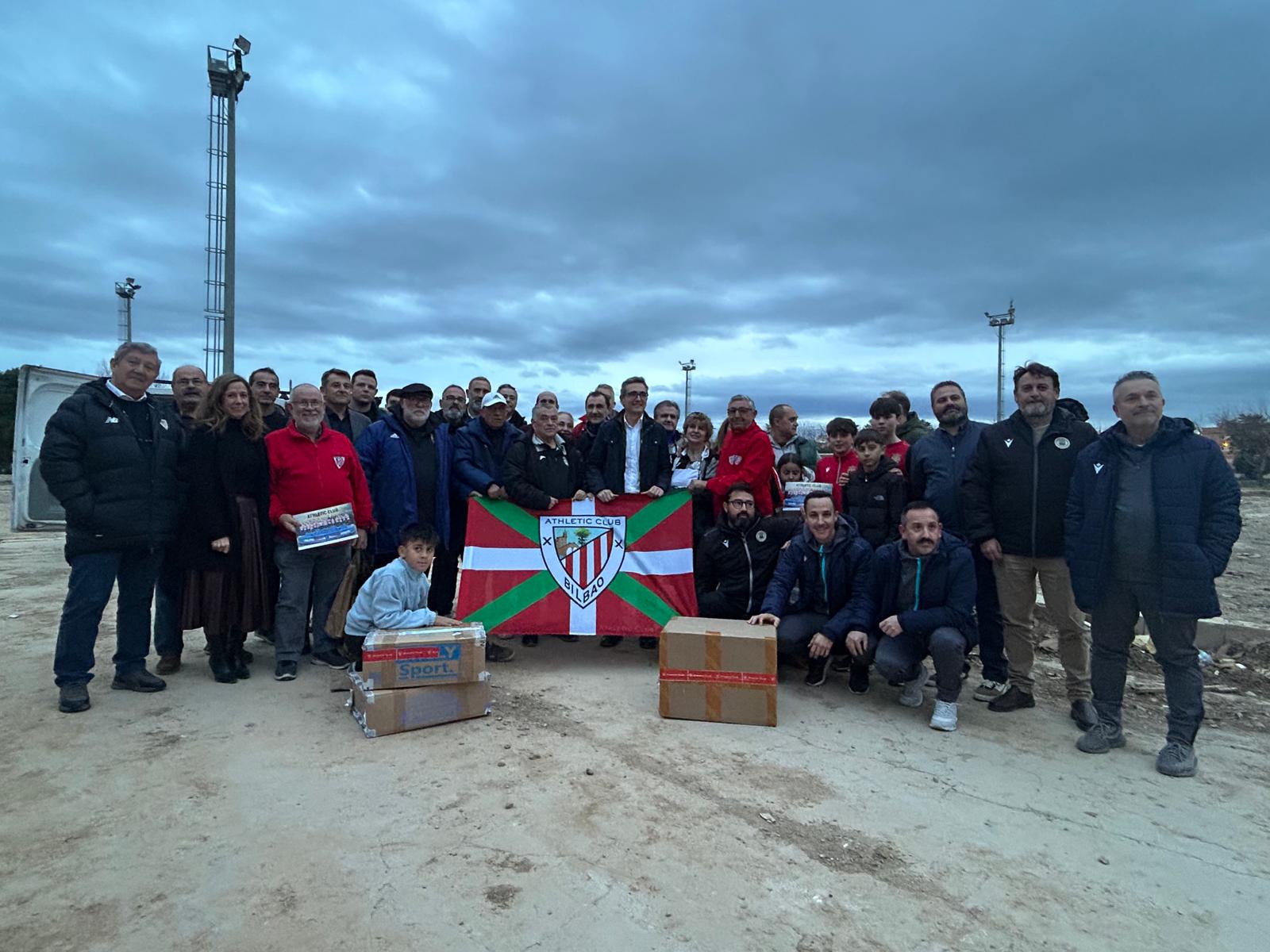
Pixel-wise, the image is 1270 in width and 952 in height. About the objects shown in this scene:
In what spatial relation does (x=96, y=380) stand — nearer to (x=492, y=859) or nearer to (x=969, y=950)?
(x=492, y=859)

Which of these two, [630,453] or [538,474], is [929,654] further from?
[538,474]

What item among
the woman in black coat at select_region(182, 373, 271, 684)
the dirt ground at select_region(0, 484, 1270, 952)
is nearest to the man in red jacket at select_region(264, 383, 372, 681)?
the woman in black coat at select_region(182, 373, 271, 684)

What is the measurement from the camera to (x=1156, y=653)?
3896 mm

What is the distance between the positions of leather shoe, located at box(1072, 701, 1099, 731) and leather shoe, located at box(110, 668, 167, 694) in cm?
598

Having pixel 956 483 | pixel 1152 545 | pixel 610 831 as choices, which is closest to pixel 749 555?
pixel 956 483

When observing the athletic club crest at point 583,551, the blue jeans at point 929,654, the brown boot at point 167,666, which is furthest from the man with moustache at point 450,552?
the blue jeans at point 929,654

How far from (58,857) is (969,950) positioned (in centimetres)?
342

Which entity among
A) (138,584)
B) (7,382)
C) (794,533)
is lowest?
(138,584)

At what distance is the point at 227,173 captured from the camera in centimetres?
1341

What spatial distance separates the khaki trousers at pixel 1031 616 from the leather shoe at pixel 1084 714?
0.19 ft

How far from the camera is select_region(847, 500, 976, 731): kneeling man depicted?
173 inches

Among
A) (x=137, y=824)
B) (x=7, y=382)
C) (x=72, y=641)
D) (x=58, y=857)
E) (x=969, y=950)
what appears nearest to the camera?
(x=969, y=950)

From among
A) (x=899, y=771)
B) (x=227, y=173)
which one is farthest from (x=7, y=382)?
(x=899, y=771)

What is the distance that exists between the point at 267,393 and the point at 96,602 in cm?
188
